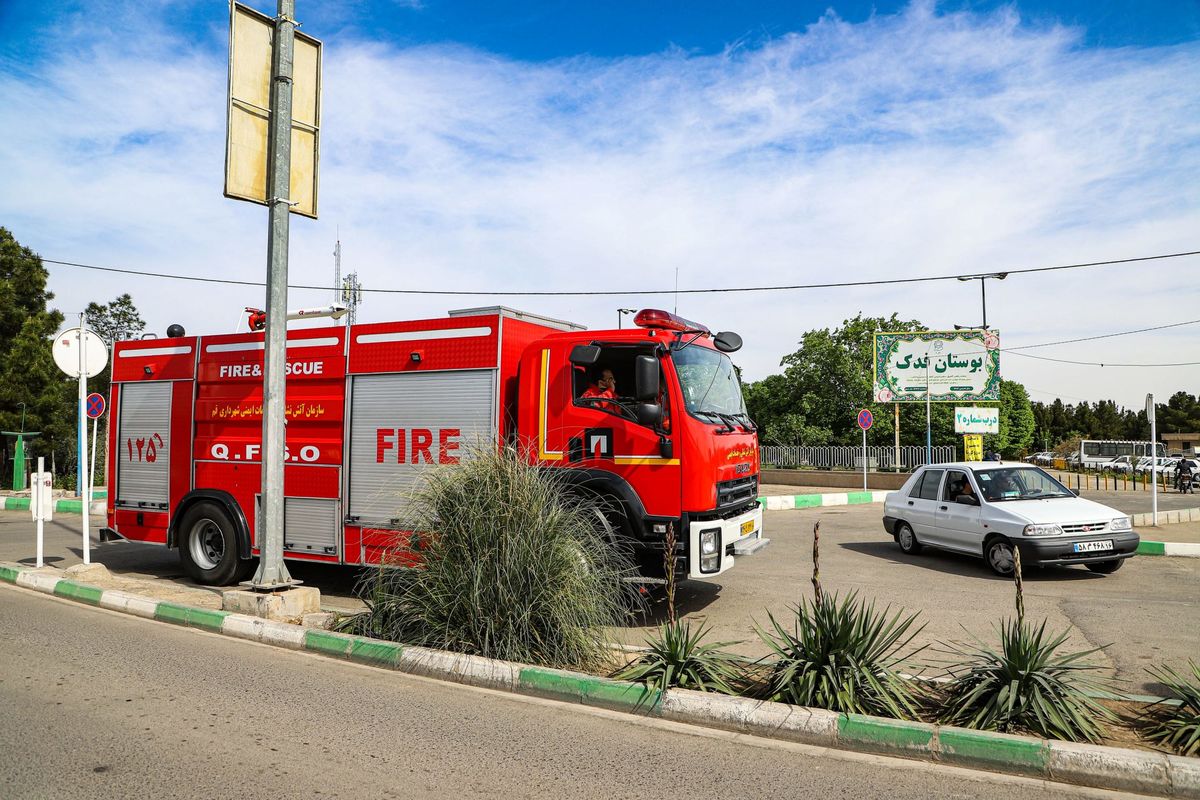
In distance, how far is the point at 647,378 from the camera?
277 inches

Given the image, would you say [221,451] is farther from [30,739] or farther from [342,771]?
[342,771]

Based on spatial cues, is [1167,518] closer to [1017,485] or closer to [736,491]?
[1017,485]

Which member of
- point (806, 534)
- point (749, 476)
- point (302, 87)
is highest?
point (302, 87)

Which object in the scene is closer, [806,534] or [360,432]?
[360,432]

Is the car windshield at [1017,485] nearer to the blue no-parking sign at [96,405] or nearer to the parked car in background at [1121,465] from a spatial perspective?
the blue no-parking sign at [96,405]

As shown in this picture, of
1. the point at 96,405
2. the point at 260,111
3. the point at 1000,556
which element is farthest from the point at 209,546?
the point at 96,405

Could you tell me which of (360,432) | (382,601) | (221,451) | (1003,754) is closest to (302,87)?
(360,432)

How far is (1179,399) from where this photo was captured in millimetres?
90000

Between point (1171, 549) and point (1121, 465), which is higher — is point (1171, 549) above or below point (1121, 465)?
above

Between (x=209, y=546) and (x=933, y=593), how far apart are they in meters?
8.41

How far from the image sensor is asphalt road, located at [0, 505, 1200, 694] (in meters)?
6.65

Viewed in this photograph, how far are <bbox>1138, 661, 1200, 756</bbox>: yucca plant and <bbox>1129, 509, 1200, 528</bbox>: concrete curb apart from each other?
1271cm

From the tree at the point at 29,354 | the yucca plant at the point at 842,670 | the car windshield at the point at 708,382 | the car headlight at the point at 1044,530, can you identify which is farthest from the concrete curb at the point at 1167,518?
the tree at the point at 29,354

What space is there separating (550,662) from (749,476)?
347 centimetres
